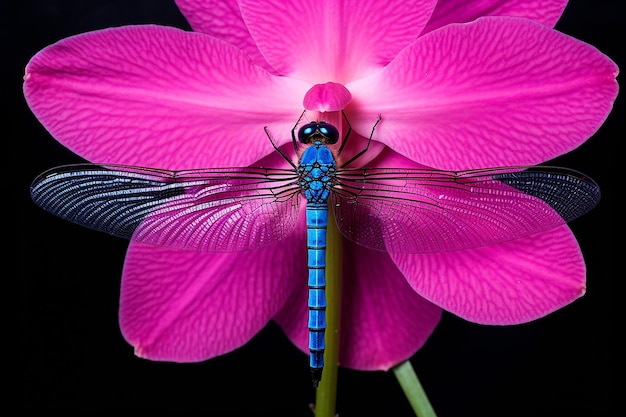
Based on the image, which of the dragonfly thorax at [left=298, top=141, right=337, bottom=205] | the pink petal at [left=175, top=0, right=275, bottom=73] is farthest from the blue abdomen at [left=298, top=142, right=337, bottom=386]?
the pink petal at [left=175, top=0, right=275, bottom=73]

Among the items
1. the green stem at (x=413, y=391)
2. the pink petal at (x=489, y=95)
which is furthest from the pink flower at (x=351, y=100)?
the green stem at (x=413, y=391)

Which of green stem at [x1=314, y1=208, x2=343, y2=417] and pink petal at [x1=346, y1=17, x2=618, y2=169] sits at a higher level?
pink petal at [x1=346, y1=17, x2=618, y2=169]

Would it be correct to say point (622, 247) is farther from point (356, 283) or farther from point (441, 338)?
point (356, 283)

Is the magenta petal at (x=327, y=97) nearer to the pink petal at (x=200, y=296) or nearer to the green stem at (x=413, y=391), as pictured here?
the pink petal at (x=200, y=296)

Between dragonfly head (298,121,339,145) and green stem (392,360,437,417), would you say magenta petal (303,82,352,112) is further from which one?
green stem (392,360,437,417)

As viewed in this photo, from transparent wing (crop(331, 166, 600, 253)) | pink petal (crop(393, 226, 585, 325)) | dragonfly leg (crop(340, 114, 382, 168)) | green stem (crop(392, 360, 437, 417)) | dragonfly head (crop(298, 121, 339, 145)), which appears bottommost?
green stem (crop(392, 360, 437, 417))

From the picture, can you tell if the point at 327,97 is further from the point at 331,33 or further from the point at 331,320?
the point at 331,320
